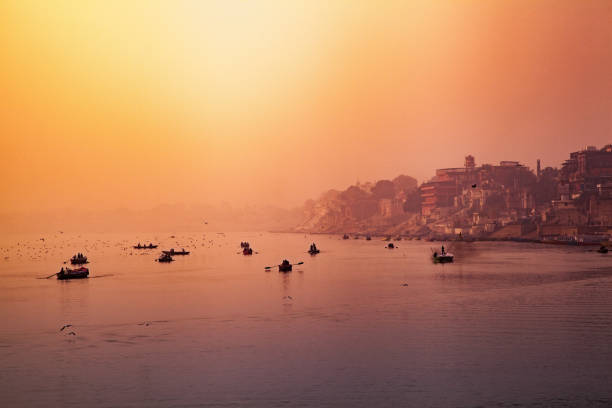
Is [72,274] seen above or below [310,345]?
above

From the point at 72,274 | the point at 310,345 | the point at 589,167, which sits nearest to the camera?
→ the point at 310,345

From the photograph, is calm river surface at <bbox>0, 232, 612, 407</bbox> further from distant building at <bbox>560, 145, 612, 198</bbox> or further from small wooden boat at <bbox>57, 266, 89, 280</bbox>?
distant building at <bbox>560, 145, 612, 198</bbox>

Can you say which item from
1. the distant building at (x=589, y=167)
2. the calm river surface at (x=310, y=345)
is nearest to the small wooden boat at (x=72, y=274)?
the calm river surface at (x=310, y=345)

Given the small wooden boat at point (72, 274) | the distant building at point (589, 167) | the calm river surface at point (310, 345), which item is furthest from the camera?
the distant building at point (589, 167)

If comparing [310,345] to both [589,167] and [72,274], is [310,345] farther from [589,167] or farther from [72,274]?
[589,167]

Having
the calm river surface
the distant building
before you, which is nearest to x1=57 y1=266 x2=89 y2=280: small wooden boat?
A: the calm river surface

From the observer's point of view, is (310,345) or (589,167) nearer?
(310,345)

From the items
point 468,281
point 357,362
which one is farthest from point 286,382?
point 468,281

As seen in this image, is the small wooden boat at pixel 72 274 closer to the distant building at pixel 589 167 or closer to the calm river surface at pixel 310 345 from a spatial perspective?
the calm river surface at pixel 310 345

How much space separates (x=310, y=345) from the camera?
30141mm

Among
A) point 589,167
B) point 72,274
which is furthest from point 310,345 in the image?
point 589,167

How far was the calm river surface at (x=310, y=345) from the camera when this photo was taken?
22.4 metres

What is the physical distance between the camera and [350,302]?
46.2m

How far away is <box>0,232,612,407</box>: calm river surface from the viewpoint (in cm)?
2236
